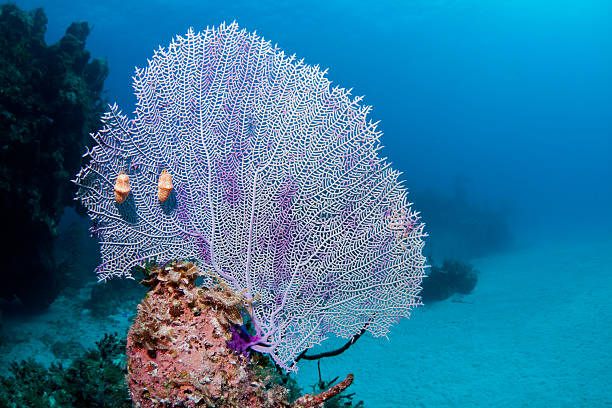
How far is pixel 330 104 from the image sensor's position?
3162 mm

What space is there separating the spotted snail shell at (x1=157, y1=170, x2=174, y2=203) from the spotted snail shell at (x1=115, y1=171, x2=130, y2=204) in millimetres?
342

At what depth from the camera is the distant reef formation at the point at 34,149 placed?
5.20 m

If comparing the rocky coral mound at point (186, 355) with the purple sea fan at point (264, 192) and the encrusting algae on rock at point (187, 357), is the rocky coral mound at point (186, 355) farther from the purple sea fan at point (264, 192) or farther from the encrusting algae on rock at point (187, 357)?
the purple sea fan at point (264, 192)

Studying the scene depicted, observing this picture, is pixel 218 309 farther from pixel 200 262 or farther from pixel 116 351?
pixel 116 351

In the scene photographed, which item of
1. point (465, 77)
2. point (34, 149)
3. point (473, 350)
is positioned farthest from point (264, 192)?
point (465, 77)

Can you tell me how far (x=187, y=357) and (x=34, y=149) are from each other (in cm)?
604

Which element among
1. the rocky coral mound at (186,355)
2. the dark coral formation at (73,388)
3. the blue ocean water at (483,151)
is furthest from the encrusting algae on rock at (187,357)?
the blue ocean water at (483,151)

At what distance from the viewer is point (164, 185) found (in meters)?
3.06

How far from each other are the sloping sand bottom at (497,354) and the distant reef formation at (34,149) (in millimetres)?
6264

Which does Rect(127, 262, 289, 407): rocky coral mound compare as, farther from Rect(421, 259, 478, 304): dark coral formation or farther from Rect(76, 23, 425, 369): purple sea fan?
Rect(421, 259, 478, 304): dark coral formation

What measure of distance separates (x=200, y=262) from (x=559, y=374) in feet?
26.9

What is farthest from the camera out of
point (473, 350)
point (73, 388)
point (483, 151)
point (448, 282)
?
point (483, 151)

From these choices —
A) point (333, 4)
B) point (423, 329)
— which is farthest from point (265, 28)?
point (423, 329)

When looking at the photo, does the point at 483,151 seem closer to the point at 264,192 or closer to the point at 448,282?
the point at 448,282
